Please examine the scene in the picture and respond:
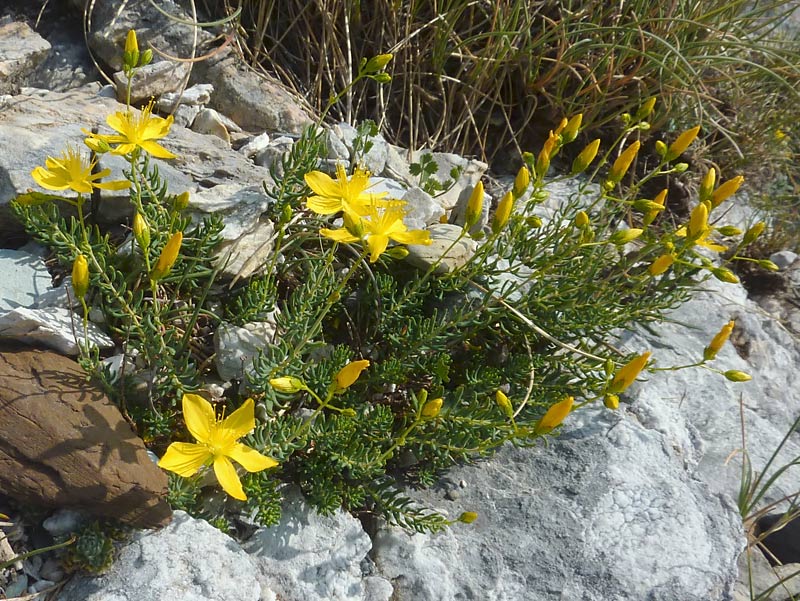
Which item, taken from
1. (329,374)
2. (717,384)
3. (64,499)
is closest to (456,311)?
(329,374)

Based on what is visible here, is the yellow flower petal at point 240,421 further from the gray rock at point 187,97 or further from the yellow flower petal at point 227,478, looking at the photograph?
the gray rock at point 187,97

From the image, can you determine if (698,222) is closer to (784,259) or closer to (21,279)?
(21,279)

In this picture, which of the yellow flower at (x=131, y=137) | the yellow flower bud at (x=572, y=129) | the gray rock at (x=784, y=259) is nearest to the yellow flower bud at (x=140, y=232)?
the yellow flower at (x=131, y=137)

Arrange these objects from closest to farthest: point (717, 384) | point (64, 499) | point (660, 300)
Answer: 1. point (64, 499)
2. point (660, 300)
3. point (717, 384)

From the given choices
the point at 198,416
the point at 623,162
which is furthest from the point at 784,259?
the point at 198,416

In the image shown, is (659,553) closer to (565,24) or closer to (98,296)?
(98,296)

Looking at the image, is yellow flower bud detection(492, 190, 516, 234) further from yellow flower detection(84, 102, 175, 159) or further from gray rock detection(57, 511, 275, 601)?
gray rock detection(57, 511, 275, 601)

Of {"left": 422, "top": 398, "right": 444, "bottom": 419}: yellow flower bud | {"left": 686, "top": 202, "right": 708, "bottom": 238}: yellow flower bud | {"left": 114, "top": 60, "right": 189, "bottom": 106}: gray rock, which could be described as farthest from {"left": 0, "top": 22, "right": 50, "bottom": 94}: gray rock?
{"left": 686, "top": 202, "right": 708, "bottom": 238}: yellow flower bud
